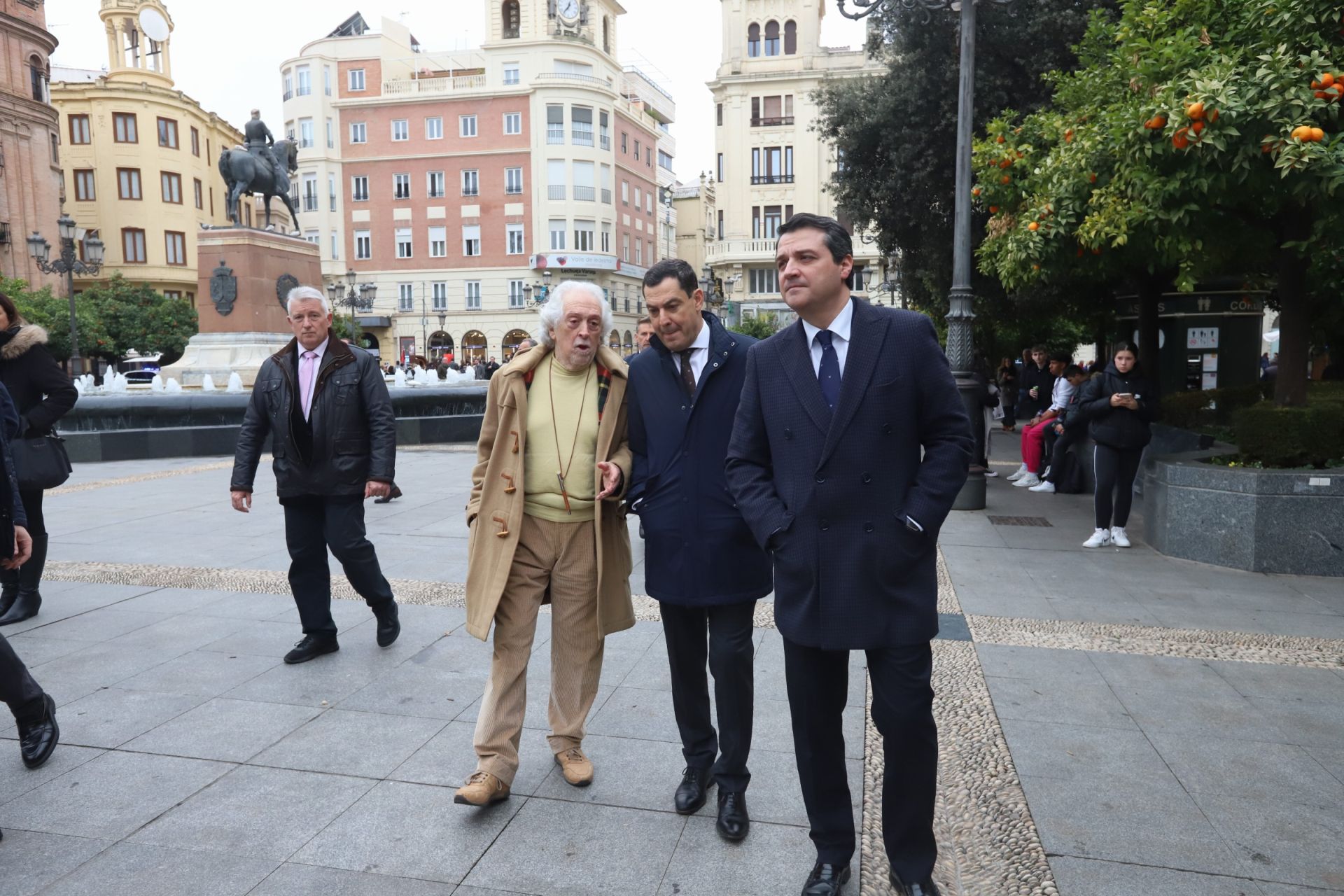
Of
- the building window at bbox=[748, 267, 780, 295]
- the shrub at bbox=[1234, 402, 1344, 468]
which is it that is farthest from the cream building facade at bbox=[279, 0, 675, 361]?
the shrub at bbox=[1234, 402, 1344, 468]

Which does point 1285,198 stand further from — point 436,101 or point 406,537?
point 436,101

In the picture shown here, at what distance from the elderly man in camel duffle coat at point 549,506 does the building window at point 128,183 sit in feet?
188

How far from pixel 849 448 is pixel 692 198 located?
8428 cm

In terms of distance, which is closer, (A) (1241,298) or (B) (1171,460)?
(B) (1171,460)

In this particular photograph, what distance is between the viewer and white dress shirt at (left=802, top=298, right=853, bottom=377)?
2859 mm

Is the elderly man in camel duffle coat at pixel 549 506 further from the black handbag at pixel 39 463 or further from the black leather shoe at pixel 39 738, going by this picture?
the black handbag at pixel 39 463

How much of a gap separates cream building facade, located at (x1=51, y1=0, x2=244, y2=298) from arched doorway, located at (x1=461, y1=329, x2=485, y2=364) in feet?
47.6

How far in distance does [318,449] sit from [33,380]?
215 cm

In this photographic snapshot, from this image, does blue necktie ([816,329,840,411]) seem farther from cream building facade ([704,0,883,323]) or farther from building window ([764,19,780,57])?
building window ([764,19,780,57])

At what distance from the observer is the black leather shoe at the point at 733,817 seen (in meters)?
3.29

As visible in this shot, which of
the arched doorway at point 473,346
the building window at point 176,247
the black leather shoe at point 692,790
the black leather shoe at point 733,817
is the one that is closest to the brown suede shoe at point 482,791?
the black leather shoe at point 692,790

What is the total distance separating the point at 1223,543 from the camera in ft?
24.6

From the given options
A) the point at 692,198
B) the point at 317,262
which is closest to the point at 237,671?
the point at 317,262

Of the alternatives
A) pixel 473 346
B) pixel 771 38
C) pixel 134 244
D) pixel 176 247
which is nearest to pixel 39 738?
pixel 771 38
